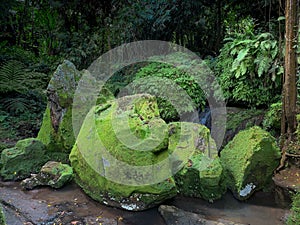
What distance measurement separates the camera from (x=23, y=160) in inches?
216

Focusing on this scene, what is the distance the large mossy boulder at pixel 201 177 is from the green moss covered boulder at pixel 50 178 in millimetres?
1674

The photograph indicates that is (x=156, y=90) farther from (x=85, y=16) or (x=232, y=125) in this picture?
(x=85, y=16)

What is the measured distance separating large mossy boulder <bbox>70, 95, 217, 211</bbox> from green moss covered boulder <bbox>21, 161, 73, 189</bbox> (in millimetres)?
211

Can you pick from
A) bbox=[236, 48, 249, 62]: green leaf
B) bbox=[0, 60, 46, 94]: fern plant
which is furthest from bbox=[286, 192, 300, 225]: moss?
bbox=[0, 60, 46, 94]: fern plant

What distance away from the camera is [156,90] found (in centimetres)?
778

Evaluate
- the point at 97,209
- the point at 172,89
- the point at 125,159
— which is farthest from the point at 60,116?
the point at 172,89

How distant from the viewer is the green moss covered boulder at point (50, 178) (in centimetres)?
497

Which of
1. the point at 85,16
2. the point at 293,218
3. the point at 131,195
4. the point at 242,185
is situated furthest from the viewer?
the point at 85,16

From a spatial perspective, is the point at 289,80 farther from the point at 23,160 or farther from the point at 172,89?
the point at 23,160

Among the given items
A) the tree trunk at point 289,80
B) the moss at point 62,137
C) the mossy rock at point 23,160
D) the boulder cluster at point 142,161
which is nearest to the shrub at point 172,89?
the boulder cluster at point 142,161

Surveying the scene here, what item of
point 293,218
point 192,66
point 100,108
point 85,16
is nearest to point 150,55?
point 192,66

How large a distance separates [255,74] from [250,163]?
110 inches

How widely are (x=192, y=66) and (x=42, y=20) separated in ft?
21.8

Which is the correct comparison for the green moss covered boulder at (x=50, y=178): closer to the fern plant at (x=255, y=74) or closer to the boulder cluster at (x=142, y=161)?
the boulder cluster at (x=142, y=161)
